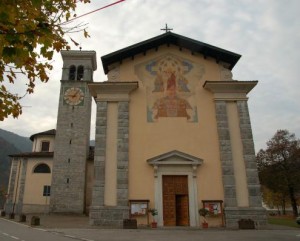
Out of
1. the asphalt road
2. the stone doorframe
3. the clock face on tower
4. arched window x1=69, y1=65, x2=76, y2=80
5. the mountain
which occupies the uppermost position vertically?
the mountain

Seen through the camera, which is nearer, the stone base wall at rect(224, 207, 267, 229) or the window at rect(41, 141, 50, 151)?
the stone base wall at rect(224, 207, 267, 229)

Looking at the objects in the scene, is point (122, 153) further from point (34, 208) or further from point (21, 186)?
point (21, 186)

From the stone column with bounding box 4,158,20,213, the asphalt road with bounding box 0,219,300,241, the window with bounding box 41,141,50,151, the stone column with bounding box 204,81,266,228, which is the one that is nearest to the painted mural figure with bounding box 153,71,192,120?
the stone column with bounding box 204,81,266,228

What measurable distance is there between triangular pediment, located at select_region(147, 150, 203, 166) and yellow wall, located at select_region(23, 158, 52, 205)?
22.9 meters

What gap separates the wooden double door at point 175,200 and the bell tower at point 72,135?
1908 centimetres

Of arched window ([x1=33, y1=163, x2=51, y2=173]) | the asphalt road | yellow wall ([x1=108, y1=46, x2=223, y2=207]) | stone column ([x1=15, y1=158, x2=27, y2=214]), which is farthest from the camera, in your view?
arched window ([x1=33, y1=163, x2=51, y2=173])

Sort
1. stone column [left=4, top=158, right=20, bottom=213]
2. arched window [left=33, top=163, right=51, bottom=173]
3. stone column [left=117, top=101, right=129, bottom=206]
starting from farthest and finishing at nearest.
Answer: arched window [left=33, top=163, right=51, bottom=173]
stone column [left=4, top=158, right=20, bottom=213]
stone column [left=117, top=101, right=129, bottom=206]

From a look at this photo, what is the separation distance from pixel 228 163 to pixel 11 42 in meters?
14.3

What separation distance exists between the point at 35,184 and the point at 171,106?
24557mm

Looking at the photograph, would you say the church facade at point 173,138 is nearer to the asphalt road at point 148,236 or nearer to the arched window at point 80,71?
the asphalt road at point 148,236

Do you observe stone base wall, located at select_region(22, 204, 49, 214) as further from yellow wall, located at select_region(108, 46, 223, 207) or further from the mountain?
the mountain

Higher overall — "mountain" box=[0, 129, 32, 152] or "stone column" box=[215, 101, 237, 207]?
"mountain" box=[0, 129, 32, 152]

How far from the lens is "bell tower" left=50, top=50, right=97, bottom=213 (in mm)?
32812

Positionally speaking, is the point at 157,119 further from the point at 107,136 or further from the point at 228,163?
the point at 228,163
